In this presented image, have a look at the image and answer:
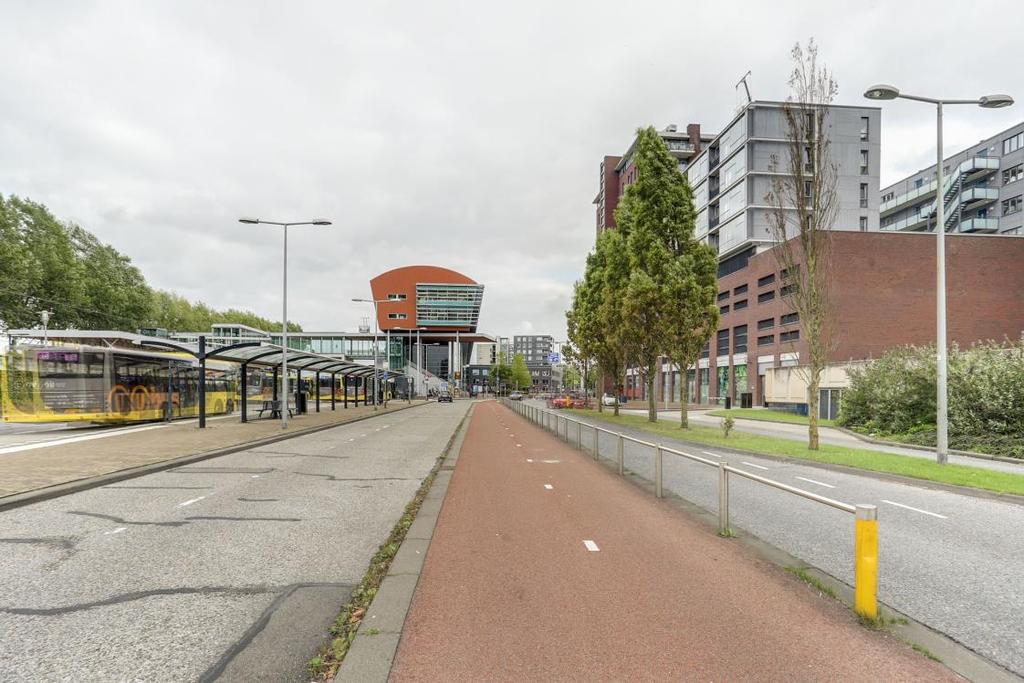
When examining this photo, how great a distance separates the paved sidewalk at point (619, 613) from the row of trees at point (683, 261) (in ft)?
39.9

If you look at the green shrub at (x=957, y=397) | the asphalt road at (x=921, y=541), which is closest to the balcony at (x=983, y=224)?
the green shrub at (x=957, y=397)

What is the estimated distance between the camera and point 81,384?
850 inches

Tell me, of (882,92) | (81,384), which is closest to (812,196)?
(882,92)

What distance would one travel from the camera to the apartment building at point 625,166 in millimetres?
82312

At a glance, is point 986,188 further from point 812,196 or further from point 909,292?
point 812,196

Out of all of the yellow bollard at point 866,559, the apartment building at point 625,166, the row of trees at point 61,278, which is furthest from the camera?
the apartment building at point 625,166

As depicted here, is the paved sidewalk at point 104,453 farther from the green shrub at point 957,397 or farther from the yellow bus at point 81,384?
the green shrub at point 957,397

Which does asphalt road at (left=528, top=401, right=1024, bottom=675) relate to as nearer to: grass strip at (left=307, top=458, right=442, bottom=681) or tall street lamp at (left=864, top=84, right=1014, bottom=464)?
tall street lamp at (left=864, top=84, right=1014, bottom=464)

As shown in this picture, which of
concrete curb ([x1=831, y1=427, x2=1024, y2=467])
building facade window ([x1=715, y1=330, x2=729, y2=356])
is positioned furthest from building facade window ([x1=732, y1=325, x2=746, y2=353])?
concrete curb ([x1=831, y1=427, x2=1024, y2=467])

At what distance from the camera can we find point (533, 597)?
4699 mm

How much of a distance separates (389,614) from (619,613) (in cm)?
172

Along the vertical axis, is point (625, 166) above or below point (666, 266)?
above

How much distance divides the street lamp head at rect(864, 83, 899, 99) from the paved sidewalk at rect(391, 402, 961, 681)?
39.5 ft

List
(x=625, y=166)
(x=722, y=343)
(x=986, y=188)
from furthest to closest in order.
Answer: (x=625, y=166), (x=722, y=343), (x=986, y=188)
